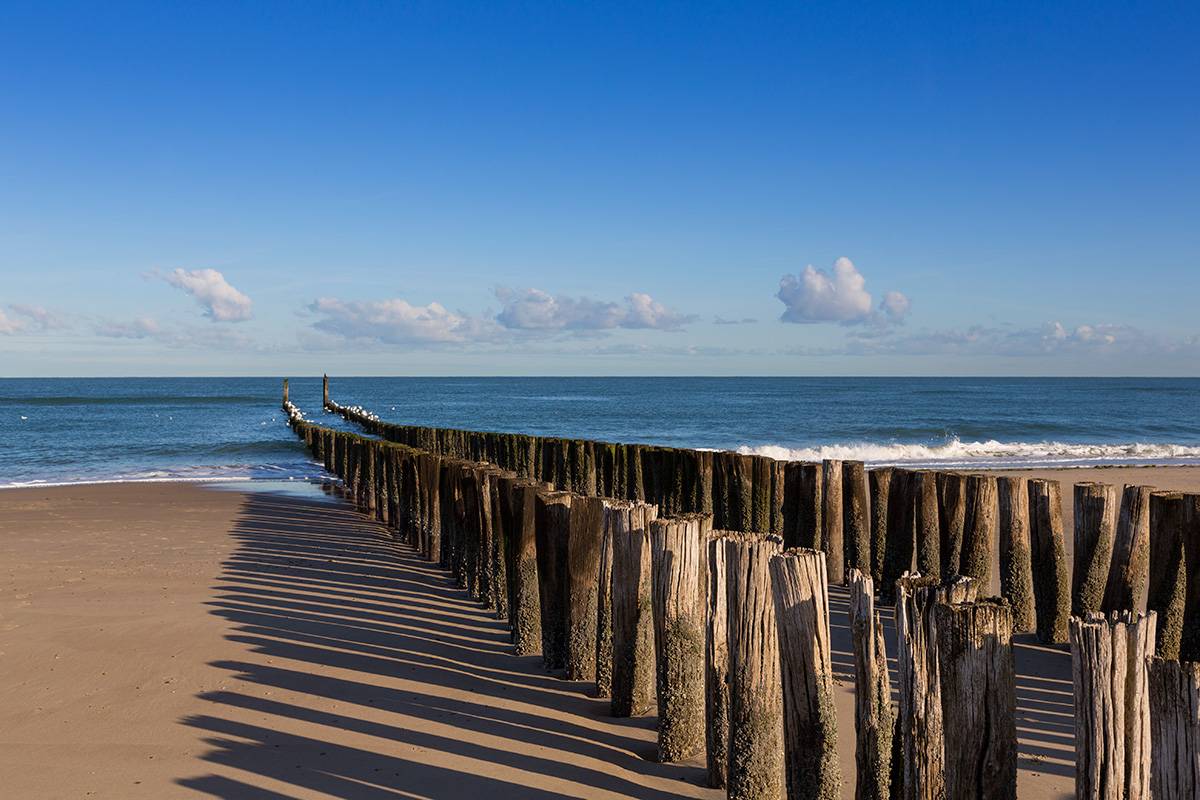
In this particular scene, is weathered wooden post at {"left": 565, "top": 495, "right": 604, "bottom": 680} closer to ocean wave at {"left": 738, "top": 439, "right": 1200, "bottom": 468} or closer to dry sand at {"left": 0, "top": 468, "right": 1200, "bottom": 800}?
dry sand at {"left": 0, "top": 468, "right": 1200, "bottom": 800}

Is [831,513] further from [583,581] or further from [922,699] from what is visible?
[922,699]

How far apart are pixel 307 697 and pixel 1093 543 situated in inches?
202

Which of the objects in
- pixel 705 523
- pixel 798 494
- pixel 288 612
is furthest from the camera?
pixel 798 494

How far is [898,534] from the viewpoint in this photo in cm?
668

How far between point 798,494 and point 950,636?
486 cm

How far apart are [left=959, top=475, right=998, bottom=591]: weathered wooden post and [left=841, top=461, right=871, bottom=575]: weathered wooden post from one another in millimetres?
1105

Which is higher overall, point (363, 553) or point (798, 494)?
point (798, 494)

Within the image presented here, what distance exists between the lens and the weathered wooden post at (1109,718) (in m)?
2.36

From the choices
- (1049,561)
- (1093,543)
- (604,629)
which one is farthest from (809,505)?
(604,629)

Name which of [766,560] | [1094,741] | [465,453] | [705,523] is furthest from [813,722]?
[465,453]

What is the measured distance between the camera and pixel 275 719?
4363mm

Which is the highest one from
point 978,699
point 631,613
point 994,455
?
point 978,699

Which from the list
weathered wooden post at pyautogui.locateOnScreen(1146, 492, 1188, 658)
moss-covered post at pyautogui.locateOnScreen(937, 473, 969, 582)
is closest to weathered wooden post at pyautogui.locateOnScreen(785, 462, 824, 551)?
moss-covered post at pyautogui.locateOnScreen(937, 473, 969, 582)

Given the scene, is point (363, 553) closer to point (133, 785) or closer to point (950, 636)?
point (133, 785)
